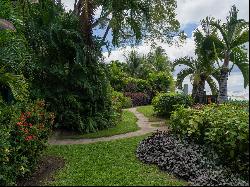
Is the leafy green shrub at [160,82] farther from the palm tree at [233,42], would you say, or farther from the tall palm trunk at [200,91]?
the palm tree at [233,42]

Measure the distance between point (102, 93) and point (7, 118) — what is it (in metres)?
5.89

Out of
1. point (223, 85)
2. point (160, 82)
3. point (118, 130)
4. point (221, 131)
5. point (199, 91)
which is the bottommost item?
point (118, 130)

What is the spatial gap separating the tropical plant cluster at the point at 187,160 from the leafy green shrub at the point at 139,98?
15152mm

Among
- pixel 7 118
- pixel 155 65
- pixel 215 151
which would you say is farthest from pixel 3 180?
pixel 155 65

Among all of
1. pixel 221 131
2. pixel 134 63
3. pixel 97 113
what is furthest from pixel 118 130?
pixel 134 63

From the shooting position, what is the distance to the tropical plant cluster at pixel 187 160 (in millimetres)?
7180

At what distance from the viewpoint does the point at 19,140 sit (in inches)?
316

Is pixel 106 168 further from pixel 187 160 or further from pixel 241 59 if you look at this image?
pixel 241 59

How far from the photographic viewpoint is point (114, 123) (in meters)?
14.7

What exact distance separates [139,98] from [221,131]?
1792cm

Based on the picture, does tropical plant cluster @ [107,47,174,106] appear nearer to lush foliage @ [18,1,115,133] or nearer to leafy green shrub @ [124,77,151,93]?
leafy green shrub @ [124,77,151,93]

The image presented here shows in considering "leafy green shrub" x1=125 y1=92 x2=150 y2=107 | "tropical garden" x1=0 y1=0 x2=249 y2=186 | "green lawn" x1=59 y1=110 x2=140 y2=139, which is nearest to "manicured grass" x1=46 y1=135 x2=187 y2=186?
"tropical garden" x1=0 y1=0 x2=249 y2=186

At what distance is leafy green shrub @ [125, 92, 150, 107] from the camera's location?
85.2ft

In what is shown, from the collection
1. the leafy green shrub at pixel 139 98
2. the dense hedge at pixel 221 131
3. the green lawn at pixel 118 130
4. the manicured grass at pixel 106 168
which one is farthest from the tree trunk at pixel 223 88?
the leafy green shrub at pixel 139 98
